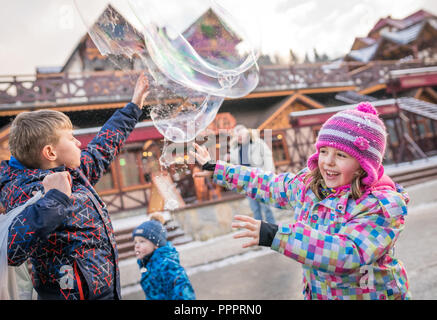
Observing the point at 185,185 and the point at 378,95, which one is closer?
the point at 185,185


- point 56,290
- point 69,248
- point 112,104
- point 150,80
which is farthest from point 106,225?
point 112,104

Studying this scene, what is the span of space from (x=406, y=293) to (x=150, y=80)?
76.3 inches

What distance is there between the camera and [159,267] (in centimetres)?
244

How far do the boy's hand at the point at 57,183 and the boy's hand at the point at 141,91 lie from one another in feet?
2.85

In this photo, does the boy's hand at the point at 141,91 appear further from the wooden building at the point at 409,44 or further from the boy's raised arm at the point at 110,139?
the wooden building at the point at 409,44

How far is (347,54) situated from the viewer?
2378 centimetres

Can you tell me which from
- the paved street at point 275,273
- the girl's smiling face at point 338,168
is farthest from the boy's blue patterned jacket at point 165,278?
the girl's smiling face at point 338,168

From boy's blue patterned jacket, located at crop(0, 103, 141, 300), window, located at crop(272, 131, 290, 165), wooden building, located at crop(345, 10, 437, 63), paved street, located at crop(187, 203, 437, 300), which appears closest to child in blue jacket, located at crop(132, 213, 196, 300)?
boy's blue patterned jacket, located at crop(0, 103, 141, 300)

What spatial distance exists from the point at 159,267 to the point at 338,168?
1719 mm

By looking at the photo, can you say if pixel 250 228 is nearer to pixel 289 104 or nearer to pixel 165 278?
pixel 165 278

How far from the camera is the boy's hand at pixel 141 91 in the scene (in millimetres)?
1966

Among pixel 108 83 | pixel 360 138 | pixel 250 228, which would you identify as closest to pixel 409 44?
pixel 108 83

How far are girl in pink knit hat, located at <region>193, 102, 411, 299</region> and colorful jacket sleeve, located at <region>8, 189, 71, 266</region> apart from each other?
2.28ft
